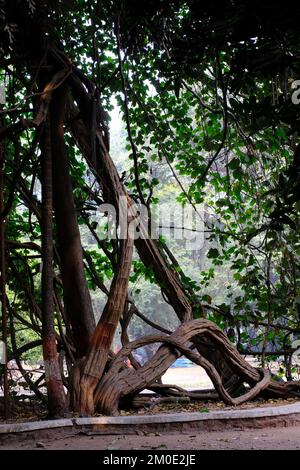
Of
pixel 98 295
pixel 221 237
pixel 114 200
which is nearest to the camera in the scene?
pixel 114 200

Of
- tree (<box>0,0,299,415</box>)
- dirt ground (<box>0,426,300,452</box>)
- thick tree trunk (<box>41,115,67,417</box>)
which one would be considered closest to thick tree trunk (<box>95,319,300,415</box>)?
tree (<box>0,0,299,415</box>)

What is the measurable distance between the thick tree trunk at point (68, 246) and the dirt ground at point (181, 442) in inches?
40.5

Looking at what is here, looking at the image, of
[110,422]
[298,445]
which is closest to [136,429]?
[110,422]

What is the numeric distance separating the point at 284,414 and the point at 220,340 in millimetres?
810

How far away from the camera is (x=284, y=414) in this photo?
3848 mm

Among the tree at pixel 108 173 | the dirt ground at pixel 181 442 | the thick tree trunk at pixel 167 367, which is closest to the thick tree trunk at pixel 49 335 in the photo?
the tree at pixel 108 173

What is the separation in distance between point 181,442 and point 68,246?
1593 millimetres

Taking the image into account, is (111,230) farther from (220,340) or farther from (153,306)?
(153,306)

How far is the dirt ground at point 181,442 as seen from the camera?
2.94 metres

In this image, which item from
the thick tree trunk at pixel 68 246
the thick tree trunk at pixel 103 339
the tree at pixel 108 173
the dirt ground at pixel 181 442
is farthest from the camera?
the thick tree trunk at pixel 68 246

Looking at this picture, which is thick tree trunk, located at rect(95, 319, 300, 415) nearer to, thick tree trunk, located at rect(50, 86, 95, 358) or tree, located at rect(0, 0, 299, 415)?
tree, located at rect(0, 0, 299, 415)

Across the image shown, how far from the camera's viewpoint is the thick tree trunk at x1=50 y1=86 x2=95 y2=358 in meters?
4.13

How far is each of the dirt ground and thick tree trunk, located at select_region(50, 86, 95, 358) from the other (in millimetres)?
1029

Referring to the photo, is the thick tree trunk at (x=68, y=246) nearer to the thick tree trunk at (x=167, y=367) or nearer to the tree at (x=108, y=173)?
the tree at (x=108, y=173)
